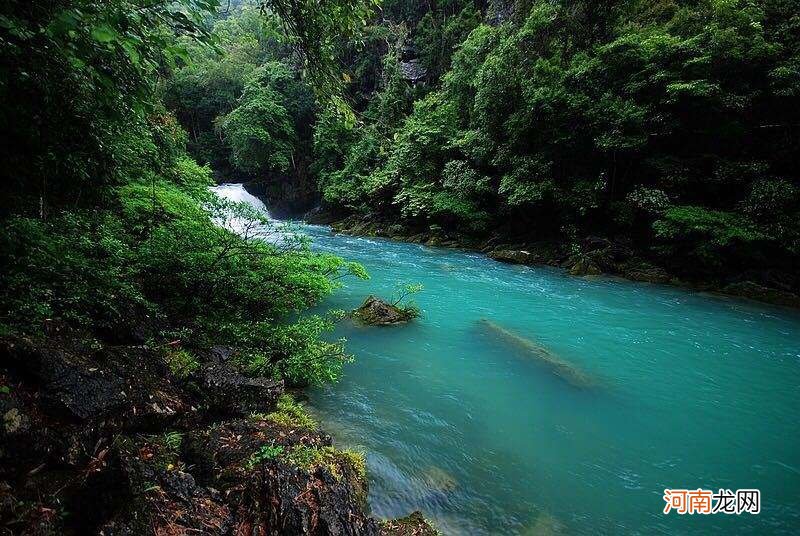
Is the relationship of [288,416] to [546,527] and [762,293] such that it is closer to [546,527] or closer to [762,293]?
[546,527]

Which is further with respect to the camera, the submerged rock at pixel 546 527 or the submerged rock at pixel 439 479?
the submerged rock at pixel 439 479

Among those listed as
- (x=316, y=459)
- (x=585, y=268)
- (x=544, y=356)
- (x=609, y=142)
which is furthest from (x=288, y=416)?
(x=609, y=142)

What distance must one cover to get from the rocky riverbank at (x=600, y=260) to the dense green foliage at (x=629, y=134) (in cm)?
44

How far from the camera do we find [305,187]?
3058 centimetres

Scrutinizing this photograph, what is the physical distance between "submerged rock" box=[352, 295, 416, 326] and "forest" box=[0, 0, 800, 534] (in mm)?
936

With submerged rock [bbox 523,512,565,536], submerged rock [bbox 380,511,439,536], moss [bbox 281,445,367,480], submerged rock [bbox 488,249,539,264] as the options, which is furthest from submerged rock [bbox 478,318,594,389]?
submerged rock [bbox 488,249,539,264]

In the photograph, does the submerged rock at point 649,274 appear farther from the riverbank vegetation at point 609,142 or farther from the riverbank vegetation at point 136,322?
the riverbank vegetation at point 136,322

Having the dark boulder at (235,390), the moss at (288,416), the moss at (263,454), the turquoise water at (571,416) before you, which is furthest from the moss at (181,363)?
the turquoise water at (571,416)

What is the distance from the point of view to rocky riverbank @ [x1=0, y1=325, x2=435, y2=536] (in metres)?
2.01

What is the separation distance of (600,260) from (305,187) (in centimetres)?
2311

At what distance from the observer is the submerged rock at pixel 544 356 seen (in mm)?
6391

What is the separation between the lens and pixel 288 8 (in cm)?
355

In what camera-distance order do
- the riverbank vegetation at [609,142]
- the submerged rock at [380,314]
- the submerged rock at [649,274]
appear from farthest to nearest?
1. the submerged rock at [649,274]
2. the riverbank vegetation at [609,142]
3. the submerged rock at [380,314]

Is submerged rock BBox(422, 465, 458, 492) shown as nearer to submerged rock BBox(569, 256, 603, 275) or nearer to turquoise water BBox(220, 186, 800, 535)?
turquoise water BBox(220, 186, 800, 535)
